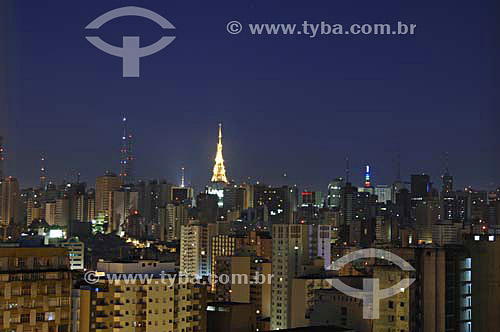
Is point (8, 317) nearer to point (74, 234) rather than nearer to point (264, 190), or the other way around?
point (74, 234)

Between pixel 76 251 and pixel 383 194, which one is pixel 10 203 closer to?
pixel 76 251

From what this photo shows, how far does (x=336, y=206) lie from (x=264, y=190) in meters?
2.21

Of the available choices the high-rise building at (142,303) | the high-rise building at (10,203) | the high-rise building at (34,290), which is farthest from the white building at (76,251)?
the high-rise building at (34,290)

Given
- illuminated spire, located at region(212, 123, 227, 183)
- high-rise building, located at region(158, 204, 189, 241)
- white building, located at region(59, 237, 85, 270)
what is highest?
illuminated spire, located at region(212, 123, 227, 183)

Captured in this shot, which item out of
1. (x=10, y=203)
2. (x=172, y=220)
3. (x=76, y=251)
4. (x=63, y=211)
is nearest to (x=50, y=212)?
(x=63, y=211)

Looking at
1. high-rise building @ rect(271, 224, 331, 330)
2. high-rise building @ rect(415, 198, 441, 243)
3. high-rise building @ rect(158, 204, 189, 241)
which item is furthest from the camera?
high-rise building @ rect(158, 204, 189, 241)

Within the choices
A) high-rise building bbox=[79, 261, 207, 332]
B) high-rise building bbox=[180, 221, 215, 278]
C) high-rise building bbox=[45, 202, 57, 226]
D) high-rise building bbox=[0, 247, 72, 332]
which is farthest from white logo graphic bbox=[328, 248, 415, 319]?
high-rise building bbox=[45, 202, 57, 226]

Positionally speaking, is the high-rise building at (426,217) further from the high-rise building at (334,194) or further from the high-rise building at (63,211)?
the high-rise building at (63,211)

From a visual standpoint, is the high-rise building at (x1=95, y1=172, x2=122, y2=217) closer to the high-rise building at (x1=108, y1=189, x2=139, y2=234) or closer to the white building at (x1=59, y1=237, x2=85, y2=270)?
the high-rise building at (x1=108, y1=189, x2=139, y2=234)

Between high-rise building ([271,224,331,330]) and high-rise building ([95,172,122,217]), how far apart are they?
4806 millimetres

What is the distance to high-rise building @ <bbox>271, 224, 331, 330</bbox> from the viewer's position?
35.1 ft

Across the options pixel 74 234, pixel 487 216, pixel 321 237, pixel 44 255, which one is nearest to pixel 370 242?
pixel 321 237

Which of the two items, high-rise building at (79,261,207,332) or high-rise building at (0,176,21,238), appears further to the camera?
high-rise building at (0,176,21,238)

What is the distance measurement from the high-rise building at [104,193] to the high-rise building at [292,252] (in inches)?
189
